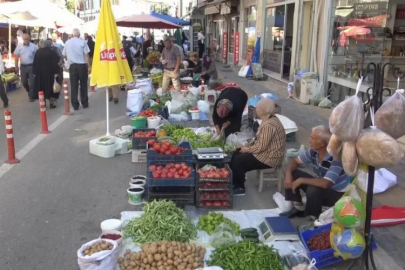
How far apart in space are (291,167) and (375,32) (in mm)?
7279

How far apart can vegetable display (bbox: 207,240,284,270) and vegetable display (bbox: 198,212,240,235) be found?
1.51 feet

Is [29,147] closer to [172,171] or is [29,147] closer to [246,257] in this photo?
[172,171]

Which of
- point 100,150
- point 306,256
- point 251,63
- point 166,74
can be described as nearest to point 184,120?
point 100,150

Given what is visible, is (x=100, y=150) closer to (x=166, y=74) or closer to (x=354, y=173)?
(x=354, y=173)

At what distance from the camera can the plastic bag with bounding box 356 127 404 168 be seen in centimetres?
316

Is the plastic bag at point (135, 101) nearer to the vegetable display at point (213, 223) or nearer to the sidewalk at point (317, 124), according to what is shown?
the sidewalk at point (317, 124)

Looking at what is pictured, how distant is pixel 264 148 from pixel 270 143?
0.11 metres

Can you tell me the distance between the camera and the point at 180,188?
524 cm

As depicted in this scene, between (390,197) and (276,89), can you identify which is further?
(276,89)

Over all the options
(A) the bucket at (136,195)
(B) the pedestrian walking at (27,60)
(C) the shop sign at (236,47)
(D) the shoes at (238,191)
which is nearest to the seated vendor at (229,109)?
(D) the shoes at (238,191)

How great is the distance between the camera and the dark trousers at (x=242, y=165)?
5.63 meters

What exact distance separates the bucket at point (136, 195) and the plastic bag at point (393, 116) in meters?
3.22

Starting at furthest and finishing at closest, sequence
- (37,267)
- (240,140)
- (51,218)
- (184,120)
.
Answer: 1. (184,120)
2. (240,140)
3. (51,218)
4. (37,267)

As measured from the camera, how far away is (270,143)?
5.54m
